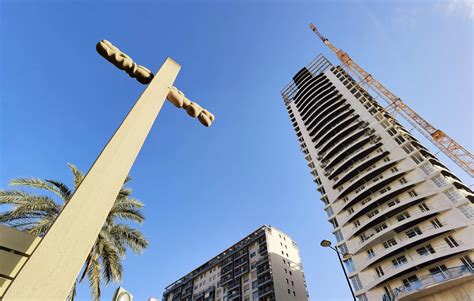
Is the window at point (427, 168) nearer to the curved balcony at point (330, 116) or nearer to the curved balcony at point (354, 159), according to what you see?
the curved balcony at point (354, 159)

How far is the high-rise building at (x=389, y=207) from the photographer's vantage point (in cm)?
2317

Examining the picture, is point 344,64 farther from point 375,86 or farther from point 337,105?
point 337,105

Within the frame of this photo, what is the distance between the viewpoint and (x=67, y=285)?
172 cm

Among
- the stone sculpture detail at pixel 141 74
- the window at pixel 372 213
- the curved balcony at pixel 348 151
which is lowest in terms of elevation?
the stone sculpture detail at pixel 141 74

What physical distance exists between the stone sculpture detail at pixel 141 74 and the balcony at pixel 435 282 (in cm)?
2807

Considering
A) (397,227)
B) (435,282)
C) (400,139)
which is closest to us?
(435,282)

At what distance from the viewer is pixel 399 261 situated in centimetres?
2670

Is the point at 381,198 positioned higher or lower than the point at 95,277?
higher

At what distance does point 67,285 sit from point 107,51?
2537mm

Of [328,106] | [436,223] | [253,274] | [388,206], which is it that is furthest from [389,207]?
[253,274]

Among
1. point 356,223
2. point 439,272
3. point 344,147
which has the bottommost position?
point 439,272

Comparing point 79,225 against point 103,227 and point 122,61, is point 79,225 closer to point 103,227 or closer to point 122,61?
point 122,61

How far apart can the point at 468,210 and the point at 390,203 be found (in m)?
7.54

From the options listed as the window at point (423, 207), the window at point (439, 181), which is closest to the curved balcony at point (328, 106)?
the window at point (439, 181)
